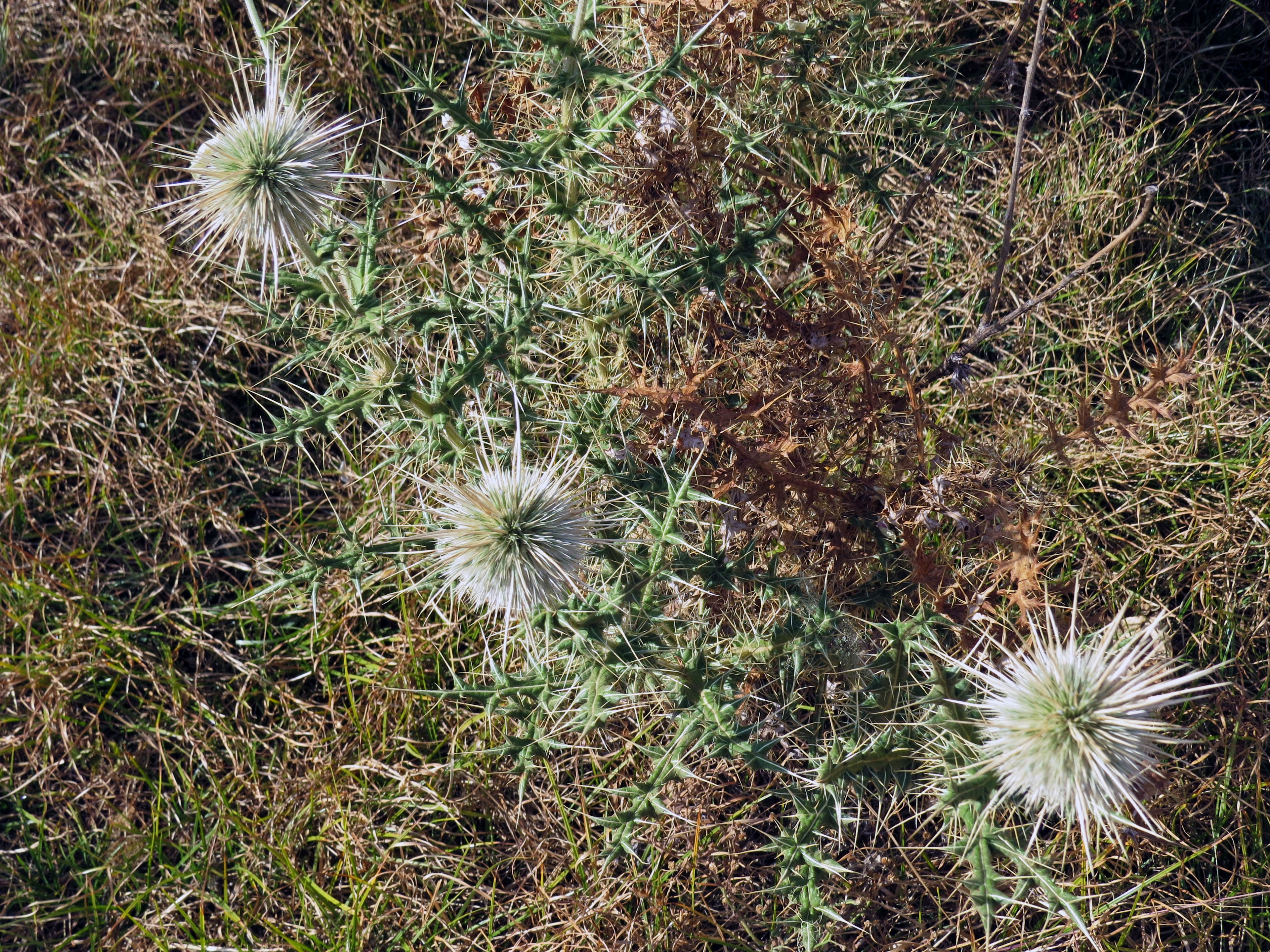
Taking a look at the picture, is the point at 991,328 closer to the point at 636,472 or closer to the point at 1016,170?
the point at 1016,170

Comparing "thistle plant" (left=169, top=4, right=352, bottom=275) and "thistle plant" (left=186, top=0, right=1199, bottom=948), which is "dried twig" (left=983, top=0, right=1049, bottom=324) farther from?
"thistle plant" (left=169, top=4, right=352, bottom=275)

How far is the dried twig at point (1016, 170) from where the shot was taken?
100.0 inches

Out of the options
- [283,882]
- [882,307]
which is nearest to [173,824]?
[283,882]

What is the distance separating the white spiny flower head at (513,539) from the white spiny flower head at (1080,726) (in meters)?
0.74

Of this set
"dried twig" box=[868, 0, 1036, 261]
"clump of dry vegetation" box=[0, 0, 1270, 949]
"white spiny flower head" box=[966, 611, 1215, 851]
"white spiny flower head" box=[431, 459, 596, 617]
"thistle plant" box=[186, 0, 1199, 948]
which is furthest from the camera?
"dried twig" box=[868, 0, 1036, 261]

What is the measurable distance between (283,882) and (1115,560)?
2.61m

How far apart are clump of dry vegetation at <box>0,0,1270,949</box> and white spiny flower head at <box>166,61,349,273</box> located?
0.05 meters

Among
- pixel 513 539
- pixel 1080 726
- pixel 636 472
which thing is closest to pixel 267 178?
pixel 513 539

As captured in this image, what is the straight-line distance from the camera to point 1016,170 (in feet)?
8.73

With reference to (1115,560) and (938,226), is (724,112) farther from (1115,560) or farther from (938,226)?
(1115,560)

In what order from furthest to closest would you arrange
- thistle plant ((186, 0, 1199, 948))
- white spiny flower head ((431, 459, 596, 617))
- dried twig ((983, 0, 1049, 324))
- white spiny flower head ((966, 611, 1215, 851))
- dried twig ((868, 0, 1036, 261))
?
dried twig ((868, 0, 1036, 261)) < dried twig ((983, 0, 1049, 324)) < thistle plant ((186, 0, 1199, 948)) < white spiny flower head ((431, 459, 596, 617)) < white spiny flower head ((966, 611, 1215, 851))

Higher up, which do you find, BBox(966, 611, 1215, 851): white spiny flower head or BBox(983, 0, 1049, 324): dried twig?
BBox(983, 0, 1049, 324): dried twig

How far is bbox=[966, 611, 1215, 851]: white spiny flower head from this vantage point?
1562mm

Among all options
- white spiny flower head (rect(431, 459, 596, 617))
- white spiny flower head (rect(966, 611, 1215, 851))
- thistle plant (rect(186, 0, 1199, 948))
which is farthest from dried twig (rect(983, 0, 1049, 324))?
white spiny flower head (rect(431, 459, 596, 617))
